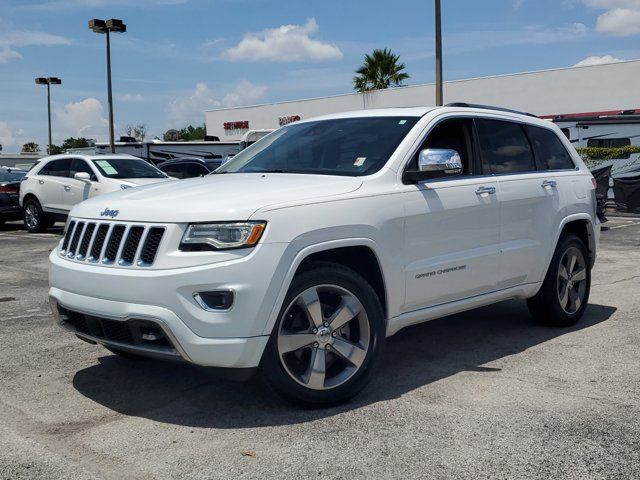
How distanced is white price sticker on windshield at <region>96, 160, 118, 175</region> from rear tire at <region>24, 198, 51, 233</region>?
7.34 feet

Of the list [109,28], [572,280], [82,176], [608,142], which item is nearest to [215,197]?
[572,280]

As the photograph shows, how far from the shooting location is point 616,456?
11.6 feet

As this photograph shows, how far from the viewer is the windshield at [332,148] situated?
480 centimetres

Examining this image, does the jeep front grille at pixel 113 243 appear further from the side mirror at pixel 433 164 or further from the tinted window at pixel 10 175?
the tinted window at pixel 10 175

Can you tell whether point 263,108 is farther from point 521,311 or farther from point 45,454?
point 45,454

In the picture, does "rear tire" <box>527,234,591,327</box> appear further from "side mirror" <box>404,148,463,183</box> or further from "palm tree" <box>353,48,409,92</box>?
"palm tree" <box>353,48,409,92</box>

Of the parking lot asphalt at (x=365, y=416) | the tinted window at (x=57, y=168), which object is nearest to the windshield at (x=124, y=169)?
the tinted window at (x=57, y=168)

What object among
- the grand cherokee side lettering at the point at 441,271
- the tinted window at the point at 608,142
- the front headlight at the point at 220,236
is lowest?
the grand cherokee side lettering at the point at 441,271

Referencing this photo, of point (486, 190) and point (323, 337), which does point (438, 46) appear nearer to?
point (486, 190)

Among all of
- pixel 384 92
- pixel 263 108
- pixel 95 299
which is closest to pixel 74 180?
pixel 95 299

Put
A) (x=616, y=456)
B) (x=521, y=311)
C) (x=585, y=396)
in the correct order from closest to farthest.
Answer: (x=616, y=456) → (x=585, y=396) → (x=521, y=311)

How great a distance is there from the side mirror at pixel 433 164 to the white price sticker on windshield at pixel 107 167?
445 inches

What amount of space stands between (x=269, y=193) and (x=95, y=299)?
1104 mm

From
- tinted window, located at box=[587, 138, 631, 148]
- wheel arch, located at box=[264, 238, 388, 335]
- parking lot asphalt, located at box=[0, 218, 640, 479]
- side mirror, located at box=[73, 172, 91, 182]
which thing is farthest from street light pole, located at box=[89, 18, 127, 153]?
wheel arch, located at box=[264, 238, 388, 335]
